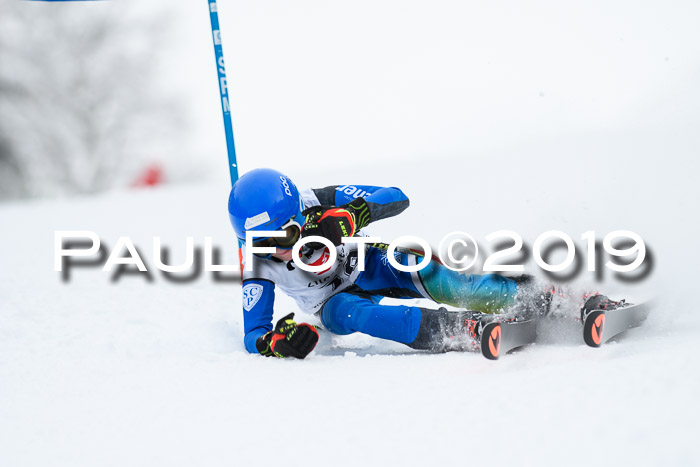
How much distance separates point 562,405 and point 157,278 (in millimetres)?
3317

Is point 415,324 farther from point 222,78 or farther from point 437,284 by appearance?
point 222,78

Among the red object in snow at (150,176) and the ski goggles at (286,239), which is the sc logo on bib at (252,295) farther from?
the red object in snow at (150,176)

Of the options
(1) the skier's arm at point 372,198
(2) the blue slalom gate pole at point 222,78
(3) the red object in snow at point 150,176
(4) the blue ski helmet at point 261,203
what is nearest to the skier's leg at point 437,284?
(1) the skier's arm at point 372,198

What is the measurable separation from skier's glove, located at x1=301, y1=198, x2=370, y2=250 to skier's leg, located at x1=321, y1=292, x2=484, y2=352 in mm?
312

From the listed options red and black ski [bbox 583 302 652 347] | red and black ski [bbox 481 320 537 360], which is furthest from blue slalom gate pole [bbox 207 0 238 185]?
red and black ski [bbox 583 302 652 347]

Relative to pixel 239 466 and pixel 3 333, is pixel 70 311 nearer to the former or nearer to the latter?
pixel 3 333

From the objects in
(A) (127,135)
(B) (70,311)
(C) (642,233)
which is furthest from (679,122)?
(A) (127,135)

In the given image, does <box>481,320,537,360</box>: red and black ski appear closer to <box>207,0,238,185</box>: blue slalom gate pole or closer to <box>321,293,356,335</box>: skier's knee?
<box>321,293,356,335</box>: skier's knee

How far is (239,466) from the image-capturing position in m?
1.52

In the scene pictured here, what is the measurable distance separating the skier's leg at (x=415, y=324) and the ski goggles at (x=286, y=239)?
384mm

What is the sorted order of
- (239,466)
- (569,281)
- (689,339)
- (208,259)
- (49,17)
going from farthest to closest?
(49,17), (208,259), (569,281), (689,339), (239,466)

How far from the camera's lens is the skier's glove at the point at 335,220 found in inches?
105

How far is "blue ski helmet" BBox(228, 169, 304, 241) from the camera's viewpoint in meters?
2.58

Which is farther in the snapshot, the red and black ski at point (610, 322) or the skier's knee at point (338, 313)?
the skier's knee at point (338, 313)
